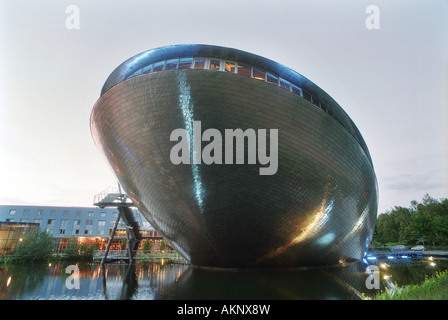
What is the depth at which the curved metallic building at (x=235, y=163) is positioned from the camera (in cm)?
952

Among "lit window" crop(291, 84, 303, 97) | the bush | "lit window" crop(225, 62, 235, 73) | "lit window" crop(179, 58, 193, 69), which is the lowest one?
the bush

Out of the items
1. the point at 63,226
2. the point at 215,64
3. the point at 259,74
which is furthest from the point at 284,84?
the point at 63,226

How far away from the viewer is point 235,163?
10414 mm

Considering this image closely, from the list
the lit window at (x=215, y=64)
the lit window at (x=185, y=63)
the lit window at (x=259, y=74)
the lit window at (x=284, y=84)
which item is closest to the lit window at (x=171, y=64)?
the lit window at (x=185, y=63)

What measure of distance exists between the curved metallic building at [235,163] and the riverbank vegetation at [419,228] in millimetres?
32949

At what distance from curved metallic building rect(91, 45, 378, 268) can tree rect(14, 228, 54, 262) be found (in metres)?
14.9

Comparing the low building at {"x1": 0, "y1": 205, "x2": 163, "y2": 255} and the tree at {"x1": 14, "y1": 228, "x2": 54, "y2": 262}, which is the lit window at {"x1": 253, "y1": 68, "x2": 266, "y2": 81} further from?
the low building at {"x1": 0, "y1": 205, "x2": 163, "y2": 255}

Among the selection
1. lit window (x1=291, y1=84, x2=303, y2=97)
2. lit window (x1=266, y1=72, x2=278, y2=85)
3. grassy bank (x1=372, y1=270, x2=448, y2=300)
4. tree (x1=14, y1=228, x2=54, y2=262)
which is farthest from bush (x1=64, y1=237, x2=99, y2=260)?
grassy bank (x1=372, y1=270, x2=448, y2=300)

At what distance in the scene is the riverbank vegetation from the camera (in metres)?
37.3

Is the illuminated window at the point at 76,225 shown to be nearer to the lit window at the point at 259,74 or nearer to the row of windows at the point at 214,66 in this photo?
the row of windows at the point at 214,66

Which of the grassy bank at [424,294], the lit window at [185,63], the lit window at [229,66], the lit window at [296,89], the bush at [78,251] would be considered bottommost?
Result: the bush at [78,251]

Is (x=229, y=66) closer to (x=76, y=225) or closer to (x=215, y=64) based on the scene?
(x=215, y=64)

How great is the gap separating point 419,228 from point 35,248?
4951cm

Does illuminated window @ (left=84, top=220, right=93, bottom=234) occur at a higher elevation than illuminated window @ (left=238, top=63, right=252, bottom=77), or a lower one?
lower
